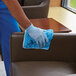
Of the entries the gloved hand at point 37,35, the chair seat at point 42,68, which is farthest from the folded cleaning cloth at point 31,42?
the chair seat at point 42,68

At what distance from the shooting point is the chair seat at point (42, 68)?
1.33 meters

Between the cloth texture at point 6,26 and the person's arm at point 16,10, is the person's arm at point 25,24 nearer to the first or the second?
the person's arm at point 16,10

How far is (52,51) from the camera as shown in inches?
58.4

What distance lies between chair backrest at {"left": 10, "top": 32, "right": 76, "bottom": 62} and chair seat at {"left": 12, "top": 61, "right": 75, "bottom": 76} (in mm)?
48

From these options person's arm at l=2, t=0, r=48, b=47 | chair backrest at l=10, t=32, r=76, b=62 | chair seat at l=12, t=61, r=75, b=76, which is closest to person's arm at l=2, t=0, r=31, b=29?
person's arm at l=2, t=0, r=48, b=47

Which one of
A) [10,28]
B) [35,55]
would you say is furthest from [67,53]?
[10,28]

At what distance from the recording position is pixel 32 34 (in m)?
1.30

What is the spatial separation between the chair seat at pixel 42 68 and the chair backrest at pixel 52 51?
0.16 feet

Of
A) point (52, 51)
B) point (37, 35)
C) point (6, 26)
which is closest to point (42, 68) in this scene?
point (52, 51)

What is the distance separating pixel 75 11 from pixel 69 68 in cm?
372

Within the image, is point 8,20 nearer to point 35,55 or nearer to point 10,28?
point 10,28

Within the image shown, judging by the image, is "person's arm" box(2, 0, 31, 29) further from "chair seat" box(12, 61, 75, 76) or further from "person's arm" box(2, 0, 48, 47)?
"chair seat" box(12, 61, 75, 76)

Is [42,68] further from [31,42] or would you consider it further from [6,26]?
[6,26]

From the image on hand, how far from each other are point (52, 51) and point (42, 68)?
0.18 m
